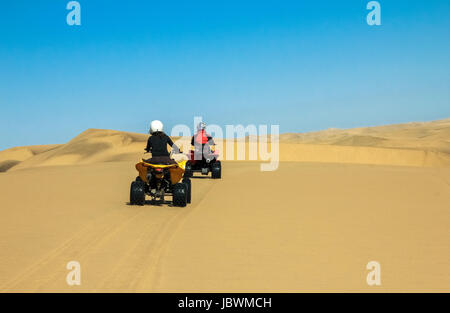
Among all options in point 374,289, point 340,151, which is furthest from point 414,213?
point 340,151

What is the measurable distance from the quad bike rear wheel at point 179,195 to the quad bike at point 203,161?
7895mm

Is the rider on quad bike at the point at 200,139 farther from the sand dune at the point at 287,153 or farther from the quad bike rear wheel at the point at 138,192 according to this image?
the sand dune at the point at 287,153

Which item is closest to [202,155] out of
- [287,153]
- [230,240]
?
[230,240]

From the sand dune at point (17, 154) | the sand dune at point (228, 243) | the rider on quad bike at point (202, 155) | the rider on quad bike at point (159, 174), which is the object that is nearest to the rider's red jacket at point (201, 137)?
the rider on quad bike at point (202, 155)

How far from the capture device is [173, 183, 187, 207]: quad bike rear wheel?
12.0 m

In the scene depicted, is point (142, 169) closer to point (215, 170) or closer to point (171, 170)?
point (171, 170)

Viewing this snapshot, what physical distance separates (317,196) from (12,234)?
28.1 feet

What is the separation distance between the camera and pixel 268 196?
47.9ft

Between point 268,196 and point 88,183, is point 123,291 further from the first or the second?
point 88,183

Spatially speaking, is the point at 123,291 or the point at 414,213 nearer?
the point at 123,291

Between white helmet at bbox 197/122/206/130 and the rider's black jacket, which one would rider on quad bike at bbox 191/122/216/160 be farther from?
the rider's black jacket

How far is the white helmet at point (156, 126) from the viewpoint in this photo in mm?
12062

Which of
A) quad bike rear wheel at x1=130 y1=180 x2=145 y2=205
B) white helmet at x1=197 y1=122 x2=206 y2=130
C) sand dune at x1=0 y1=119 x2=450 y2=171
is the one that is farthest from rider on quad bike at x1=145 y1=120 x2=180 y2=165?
sand dune at x1=0 y1=119 x2=450 y2=171
